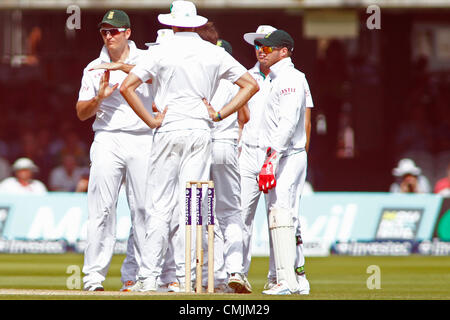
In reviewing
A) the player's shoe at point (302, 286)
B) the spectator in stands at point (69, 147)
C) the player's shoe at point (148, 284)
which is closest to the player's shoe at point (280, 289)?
the player's shoe at point (302, 286)

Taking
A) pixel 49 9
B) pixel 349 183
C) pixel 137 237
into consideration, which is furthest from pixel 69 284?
pixel 349 183

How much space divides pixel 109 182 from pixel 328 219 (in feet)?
27.5

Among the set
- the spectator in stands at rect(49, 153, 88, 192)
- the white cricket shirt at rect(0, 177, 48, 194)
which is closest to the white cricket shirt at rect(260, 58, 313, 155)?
the white cricket shirt at rect(0, 177, 48, 194)

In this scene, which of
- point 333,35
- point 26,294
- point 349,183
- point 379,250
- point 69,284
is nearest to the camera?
point 26,294

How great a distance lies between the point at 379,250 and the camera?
17078 mm

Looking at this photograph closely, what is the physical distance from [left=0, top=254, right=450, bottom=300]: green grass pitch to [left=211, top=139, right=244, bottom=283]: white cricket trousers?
15.0 inches

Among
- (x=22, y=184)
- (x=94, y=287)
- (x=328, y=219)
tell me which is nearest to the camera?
(x=94, y=287)

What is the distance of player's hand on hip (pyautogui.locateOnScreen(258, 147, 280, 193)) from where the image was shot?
8734 mm

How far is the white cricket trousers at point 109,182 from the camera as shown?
9.11 meters

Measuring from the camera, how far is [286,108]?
8984mm

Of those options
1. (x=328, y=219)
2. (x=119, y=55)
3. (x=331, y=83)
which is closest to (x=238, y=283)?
(x=119, y=55)

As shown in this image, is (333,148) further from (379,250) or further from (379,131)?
(379,250)

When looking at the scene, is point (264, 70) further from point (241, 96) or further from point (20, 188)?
point (20, 188)
